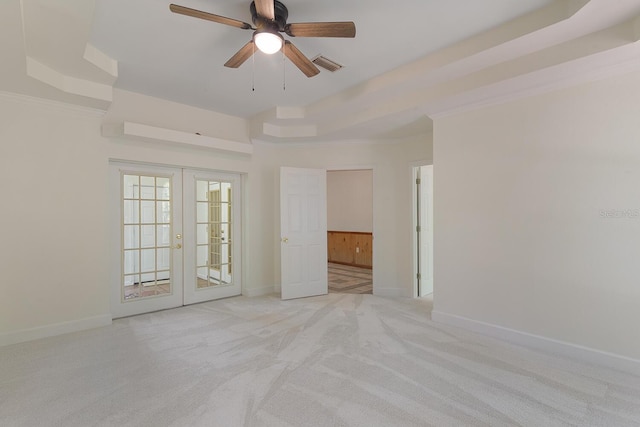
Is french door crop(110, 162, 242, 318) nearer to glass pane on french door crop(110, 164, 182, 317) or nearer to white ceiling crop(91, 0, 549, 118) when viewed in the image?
glass pane on french door crop(110, 164, 182, 317)

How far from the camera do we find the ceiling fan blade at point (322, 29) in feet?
6.88

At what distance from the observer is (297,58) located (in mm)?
2570

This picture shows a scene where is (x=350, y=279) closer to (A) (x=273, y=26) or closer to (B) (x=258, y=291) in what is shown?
(B) (x=258, y=291)

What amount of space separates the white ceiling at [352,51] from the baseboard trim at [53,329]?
2.42 m

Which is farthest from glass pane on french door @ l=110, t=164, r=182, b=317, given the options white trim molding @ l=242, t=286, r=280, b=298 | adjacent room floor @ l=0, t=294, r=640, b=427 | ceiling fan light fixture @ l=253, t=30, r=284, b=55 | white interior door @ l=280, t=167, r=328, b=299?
ceiling fan light fixture @ l=253, t=30, r=284, b=55

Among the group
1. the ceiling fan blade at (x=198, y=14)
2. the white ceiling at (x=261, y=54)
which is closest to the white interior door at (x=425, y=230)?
the white ceiling at (x=261, y=54)

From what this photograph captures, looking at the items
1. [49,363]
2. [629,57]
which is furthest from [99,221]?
[629,57]

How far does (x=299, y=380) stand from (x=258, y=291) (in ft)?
9.24

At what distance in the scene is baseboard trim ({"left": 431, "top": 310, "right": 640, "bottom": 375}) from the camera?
8.37ft

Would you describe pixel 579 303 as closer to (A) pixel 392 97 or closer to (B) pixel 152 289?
(A) pixel 392 97

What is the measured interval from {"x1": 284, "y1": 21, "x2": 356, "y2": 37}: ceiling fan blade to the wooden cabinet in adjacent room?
18.7 feet

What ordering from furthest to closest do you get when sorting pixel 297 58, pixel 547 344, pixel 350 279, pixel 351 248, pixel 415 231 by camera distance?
1. pixel 351 248
2. pixel 350 279
3. pixel 415 231
4. pixel 547 344
5. pixel 297 58

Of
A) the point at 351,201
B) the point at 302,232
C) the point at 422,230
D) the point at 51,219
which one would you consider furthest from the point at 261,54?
the point at 351,201

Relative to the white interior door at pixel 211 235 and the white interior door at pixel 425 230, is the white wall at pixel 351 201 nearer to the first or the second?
the white interior door at pixel 425 230
